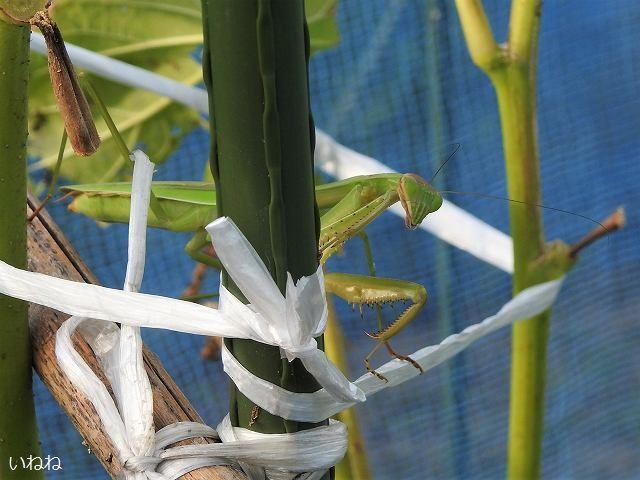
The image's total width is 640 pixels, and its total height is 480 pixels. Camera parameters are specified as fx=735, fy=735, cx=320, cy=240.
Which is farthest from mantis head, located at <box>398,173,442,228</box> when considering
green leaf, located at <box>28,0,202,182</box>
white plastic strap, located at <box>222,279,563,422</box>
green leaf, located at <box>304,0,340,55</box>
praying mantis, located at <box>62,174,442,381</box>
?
green leaf, located at <box>28,0,202,182</box>

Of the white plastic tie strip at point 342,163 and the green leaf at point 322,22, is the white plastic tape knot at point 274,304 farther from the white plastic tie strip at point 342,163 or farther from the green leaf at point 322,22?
the green leaf at point 322,22

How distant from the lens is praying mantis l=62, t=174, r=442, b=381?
1.47 feet

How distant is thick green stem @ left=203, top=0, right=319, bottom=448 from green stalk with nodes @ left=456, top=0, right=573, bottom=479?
0.33 m

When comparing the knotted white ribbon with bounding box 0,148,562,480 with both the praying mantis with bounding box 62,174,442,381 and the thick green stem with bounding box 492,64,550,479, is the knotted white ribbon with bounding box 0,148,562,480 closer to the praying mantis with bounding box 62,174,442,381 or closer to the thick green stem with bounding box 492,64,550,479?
the praying mantis with bounding box 62,174,442,381

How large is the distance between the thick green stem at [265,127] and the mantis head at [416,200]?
25 centimetres

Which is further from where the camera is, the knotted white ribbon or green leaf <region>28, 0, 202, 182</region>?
green leaf <region>28, 0, 202, 182</region>

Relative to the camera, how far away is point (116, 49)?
0.89 metres

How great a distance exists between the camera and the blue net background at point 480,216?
36.7 inches

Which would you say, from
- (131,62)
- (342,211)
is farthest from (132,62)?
(342,211)

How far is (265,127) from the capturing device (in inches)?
9.1

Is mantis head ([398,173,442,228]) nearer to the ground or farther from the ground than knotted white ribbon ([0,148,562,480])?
farther from the ground

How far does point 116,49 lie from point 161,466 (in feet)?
2.29

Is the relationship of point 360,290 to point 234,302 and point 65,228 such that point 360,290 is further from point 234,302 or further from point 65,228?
point 65,228

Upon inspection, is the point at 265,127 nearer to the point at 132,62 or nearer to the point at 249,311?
the point at 249,311
